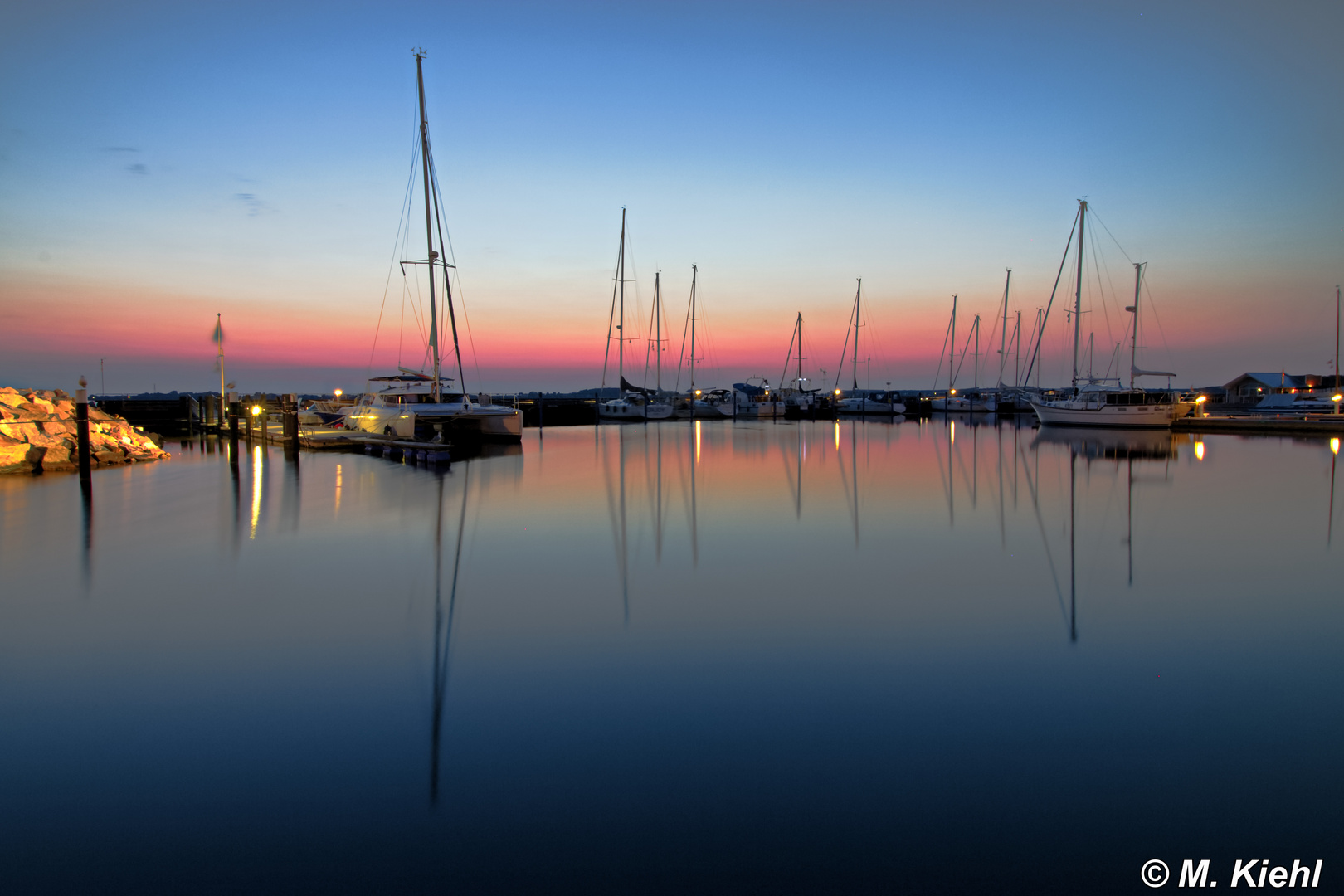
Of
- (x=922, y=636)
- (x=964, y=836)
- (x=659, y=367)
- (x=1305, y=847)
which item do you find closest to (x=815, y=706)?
(x=964, y=836)

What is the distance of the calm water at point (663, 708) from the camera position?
3299 millimetres

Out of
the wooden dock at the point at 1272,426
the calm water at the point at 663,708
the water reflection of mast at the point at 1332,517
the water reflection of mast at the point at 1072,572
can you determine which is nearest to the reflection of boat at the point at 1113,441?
the wooden dock at the point at 1272,426

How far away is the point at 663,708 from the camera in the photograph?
4.81 meters

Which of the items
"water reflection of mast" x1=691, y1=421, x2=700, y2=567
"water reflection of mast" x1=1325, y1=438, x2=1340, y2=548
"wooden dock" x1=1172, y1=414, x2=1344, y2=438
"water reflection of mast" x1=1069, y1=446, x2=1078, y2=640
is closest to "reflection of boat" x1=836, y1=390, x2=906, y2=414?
"wooden dock" x1=1172, y1=414, x2=1344, y2=438

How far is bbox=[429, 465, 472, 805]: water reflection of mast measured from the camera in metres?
4.16

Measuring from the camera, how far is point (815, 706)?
4809 mm

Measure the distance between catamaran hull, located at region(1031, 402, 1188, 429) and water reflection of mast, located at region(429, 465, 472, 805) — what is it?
3776 cm

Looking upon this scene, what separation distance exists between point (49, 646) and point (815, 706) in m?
6.18

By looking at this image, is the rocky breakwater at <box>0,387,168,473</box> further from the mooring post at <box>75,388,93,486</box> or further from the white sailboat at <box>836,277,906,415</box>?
the white sailboat at <box>836,277,906,415</box>

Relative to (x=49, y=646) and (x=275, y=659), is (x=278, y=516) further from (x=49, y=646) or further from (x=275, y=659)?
(x=275, y=659)

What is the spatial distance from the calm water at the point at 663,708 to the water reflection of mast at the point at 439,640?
32mm

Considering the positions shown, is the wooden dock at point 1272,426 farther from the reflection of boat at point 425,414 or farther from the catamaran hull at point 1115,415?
the reflection of boat at point 425,414

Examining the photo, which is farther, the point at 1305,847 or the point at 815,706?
the point at 815,706

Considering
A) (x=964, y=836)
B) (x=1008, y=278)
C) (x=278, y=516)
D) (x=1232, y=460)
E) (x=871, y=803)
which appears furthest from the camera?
(x=1008, y=278)
